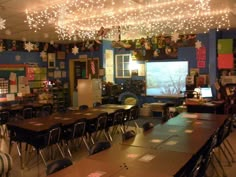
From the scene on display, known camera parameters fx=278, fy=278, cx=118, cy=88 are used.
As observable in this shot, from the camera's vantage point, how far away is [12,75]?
10.1 meters

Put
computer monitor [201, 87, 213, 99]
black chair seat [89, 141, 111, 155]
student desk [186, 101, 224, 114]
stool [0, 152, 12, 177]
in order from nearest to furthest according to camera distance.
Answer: stool [0, 152, 12, 177], black chair seat [89, 141, 111, 155], student desk [186, 101, 224, 114], computer monitor [201, 87, 213, 99]

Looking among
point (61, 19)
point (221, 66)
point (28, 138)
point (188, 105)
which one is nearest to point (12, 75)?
point (61, 19)

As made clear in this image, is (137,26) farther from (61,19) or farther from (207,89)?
(207,89)

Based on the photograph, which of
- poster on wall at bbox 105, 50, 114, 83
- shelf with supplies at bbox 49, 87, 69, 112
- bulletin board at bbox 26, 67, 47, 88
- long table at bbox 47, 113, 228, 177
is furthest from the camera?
shelf with supplies at bbox 49, 87, 69, 112

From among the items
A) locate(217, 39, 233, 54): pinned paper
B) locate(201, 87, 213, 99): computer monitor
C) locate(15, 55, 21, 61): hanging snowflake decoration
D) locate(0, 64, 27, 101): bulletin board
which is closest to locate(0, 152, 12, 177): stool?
locate(201, 87, 213, 99): computer monitor

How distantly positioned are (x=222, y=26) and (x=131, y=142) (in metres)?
5.33

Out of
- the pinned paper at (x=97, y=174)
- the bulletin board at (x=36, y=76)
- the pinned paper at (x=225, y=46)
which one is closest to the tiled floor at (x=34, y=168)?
the pinned paper at (x=97, y=174)

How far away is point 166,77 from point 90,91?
2781 mm

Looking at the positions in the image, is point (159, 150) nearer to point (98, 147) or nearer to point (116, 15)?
point (98, 147)

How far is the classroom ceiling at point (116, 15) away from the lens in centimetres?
516

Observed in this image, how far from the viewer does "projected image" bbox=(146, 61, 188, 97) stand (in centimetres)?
959

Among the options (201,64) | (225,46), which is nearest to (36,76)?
(201,64)

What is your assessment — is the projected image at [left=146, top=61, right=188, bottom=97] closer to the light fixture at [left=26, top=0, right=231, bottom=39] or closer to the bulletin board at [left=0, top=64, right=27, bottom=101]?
the light fixture at [left=26, top=0, right=231, bottom=39]

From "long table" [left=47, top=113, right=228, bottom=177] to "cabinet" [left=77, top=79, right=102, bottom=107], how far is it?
204 inches
